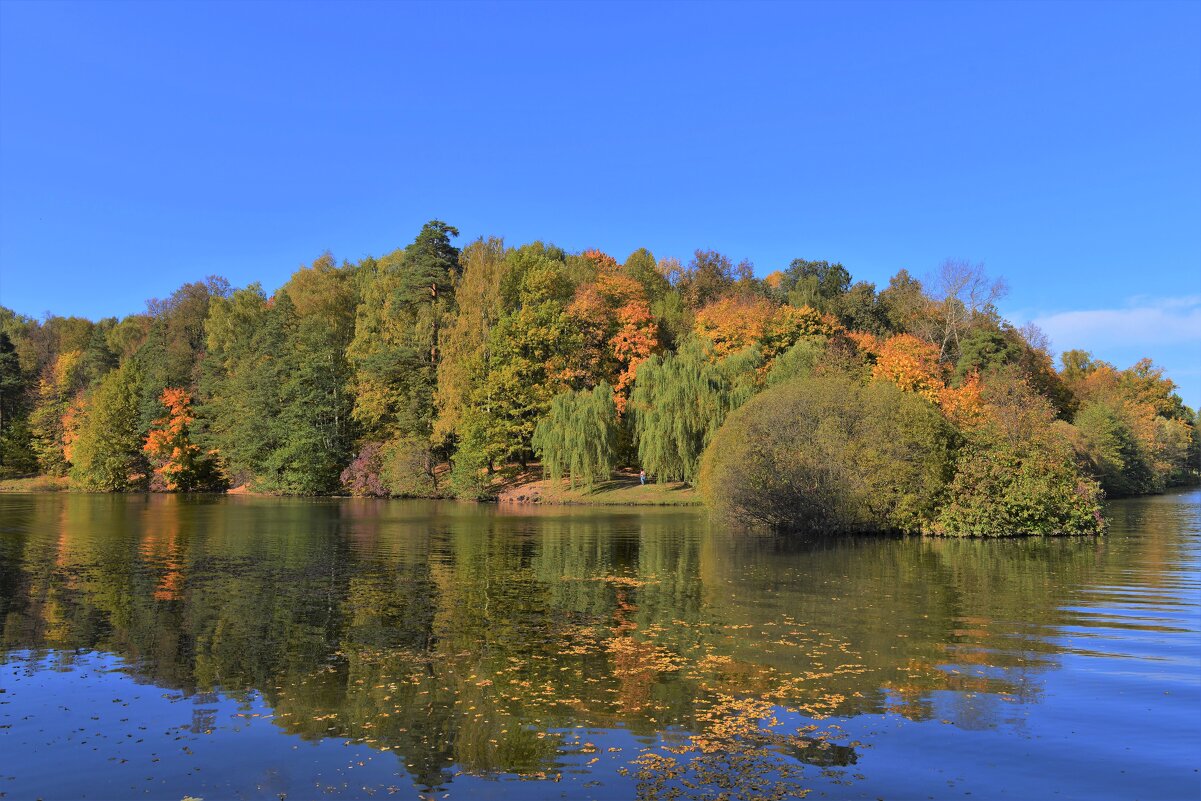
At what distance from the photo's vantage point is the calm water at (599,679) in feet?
25.5

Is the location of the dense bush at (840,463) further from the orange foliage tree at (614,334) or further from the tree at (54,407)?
the tree at (54,407)

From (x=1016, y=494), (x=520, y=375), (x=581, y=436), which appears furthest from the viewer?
(x=520, y=375)

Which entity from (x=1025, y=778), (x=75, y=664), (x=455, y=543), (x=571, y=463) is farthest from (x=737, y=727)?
(x=571, y=463)

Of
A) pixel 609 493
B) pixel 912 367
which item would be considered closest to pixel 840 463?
pixel 912 367

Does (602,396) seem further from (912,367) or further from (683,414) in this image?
(912,367)

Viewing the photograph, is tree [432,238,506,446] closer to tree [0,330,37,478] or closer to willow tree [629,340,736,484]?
willow tree [629,340,736,484]

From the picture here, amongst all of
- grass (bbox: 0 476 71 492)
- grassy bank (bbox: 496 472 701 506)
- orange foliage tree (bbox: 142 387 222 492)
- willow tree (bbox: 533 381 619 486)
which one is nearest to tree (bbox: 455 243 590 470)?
grassy bank (bbox: 496 472 701 506)

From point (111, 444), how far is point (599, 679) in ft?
272

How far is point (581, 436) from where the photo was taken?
53.9 meters

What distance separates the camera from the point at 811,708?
975 cm

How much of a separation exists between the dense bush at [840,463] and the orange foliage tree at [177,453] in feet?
197

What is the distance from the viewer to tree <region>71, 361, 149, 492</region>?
78688mm

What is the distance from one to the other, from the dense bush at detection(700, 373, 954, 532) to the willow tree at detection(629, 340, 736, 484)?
15723mm

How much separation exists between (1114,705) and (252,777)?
9711mm
